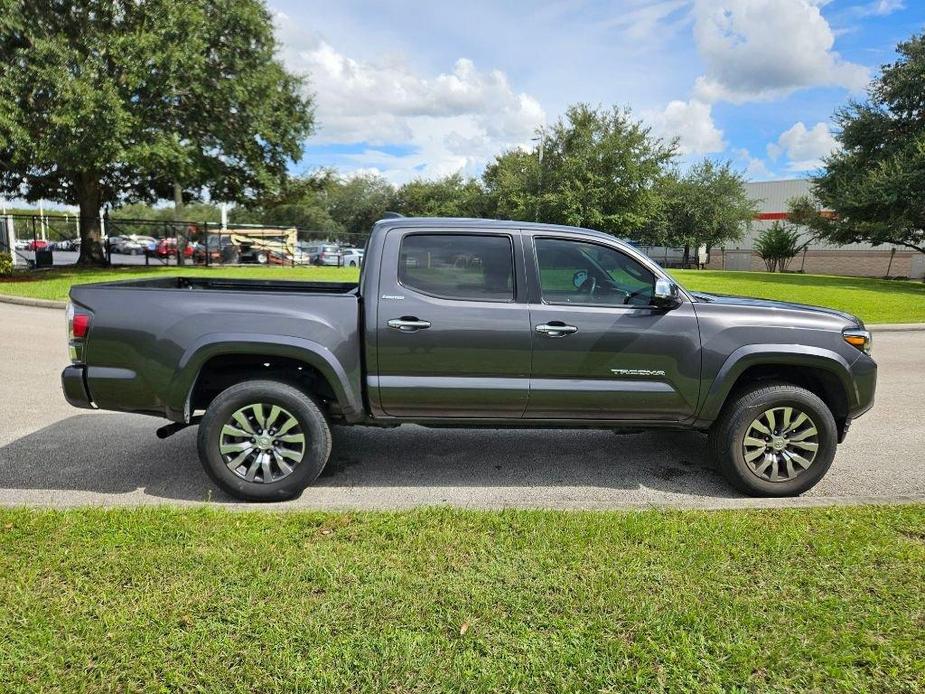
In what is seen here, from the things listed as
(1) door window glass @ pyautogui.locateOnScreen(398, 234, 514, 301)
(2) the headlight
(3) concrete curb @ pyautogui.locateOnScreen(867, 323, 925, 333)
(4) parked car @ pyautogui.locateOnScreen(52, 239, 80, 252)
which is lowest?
(3) concrete curb @ pyautogui.locateOnScreen(867, 323, 925, 333)

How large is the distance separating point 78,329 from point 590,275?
3.39 m

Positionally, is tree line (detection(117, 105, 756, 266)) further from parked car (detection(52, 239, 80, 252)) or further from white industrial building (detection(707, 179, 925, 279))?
parked car (detection(52, 239, 80, 252))

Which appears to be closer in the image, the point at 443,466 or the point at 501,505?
the point at 501,505

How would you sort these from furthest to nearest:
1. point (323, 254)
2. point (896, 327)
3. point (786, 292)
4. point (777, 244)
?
point (777, 244) → point (323, 254) → point (786, 292) → point (896, 327)

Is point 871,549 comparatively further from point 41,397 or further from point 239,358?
point 41,397

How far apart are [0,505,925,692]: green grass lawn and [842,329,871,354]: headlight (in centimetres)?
115

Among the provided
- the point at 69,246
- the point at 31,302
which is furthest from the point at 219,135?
the point at 69,246

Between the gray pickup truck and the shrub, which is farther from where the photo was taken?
the shrub

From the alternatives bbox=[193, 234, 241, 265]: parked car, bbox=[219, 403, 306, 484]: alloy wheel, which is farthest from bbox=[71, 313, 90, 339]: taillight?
bbox=[193, 234, 241, 265]: parked car

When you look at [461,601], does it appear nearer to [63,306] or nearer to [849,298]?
[63,306]

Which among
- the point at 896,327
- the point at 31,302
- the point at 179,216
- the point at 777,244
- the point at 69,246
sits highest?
the point at 179,216

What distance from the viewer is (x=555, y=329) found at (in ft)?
13.7

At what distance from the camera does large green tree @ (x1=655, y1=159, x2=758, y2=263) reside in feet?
171

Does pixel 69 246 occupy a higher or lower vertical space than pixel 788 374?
higher
